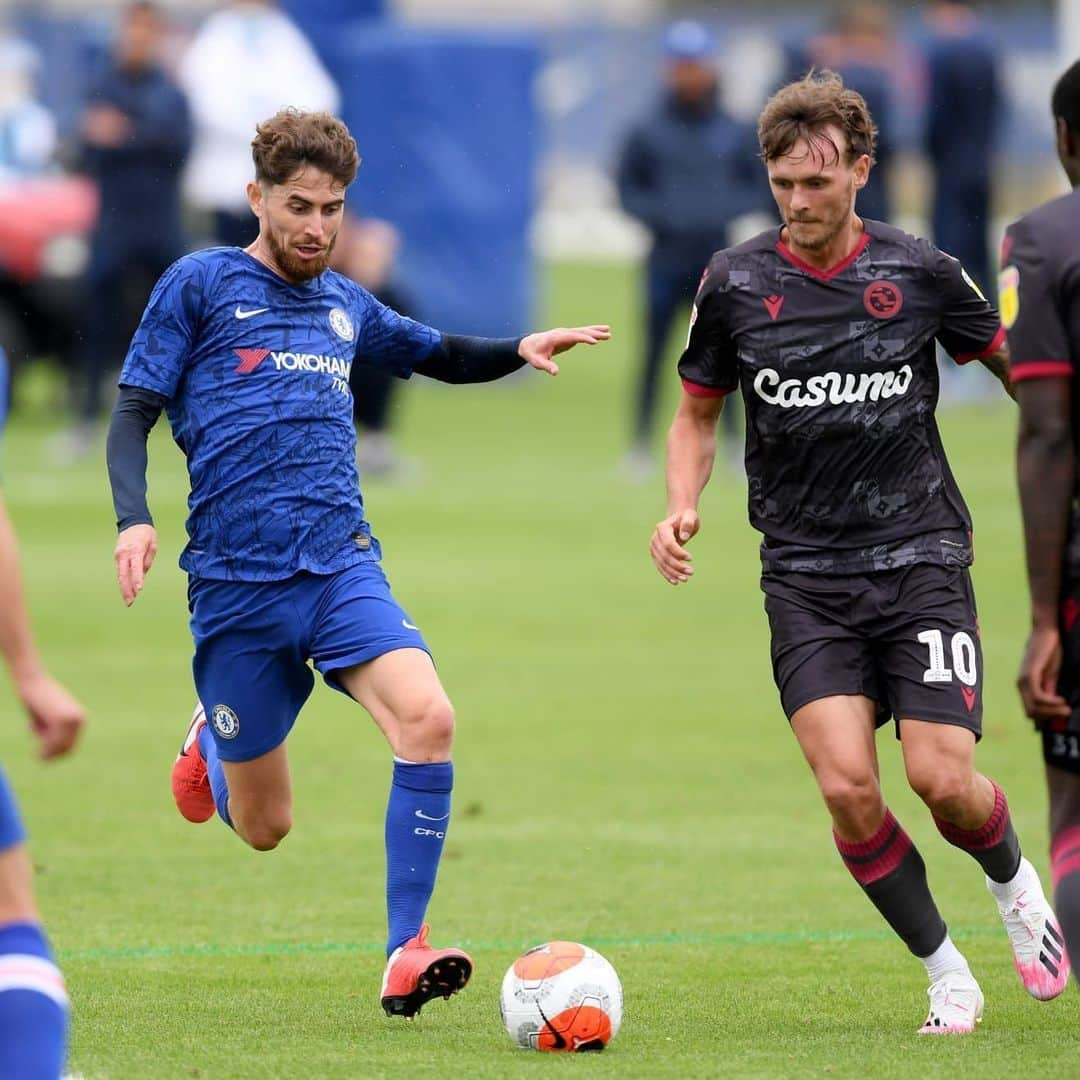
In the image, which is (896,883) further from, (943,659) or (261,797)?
(261,797)

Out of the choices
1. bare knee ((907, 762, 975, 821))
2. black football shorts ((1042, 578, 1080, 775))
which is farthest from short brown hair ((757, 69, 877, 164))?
black football shorts ((1042, 578, 1080, 775))

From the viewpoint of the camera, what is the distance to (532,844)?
8.43 meters

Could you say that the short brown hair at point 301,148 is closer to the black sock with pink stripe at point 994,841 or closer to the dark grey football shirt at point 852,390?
the dark grey football shirt at point 852,390

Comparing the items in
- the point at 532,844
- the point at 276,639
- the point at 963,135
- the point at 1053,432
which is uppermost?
the point at 1053,432

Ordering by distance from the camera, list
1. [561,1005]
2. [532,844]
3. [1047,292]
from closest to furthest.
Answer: [1047,292] < [561,1005] < [532,844]

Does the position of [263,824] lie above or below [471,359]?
below

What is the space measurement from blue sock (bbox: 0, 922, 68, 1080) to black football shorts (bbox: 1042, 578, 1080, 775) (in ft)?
6.77

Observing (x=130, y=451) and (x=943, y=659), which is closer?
(x=943, y=659)

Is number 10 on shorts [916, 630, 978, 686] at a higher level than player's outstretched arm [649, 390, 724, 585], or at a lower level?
lower

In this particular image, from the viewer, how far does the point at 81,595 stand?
1412cm

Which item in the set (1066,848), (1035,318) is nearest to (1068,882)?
(1066,848)

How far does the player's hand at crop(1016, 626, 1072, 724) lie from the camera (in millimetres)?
4734

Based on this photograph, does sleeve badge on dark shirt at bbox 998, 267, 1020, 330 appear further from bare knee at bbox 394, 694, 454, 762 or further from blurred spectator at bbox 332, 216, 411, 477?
blurred spectator at bbox 332, 216, 411, 477

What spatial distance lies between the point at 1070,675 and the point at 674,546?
1504 mm
